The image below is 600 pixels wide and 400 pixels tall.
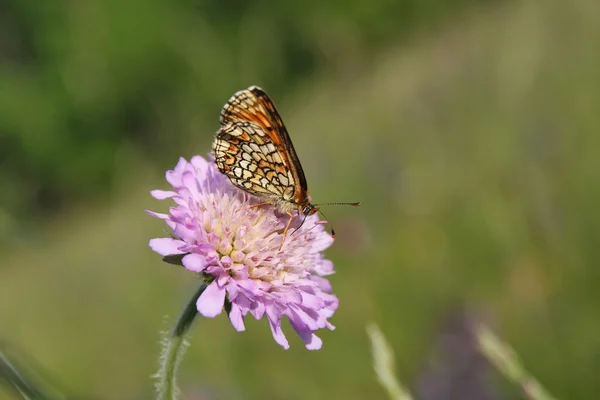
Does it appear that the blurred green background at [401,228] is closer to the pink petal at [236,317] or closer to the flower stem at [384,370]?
the pink petal at [236,317]

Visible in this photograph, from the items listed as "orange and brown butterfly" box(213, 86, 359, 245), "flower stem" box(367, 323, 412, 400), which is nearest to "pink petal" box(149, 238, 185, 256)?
"orange and brown butterfly" box(213, 86, 359, 245)

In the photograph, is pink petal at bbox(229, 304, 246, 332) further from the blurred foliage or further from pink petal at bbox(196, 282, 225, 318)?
the blurred foliage

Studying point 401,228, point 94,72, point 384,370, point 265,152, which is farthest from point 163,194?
point 94,72

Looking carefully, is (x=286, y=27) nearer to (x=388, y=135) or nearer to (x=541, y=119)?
(x=388, y=135)

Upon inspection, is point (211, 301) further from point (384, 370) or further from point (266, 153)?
point (266, 153)

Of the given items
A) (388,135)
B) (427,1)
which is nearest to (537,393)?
(388,135)

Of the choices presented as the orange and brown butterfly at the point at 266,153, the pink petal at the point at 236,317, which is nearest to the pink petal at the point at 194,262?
the pink petal at the point at 236,317

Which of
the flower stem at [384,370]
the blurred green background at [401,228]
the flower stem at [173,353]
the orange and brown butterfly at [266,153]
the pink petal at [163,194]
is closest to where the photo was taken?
the flower stem at [173,353]
